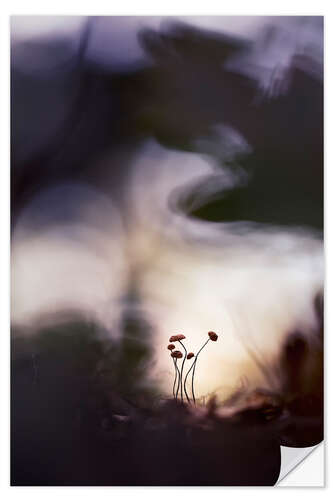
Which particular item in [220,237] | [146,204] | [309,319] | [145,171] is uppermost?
[145,171]

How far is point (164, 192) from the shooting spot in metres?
1.36

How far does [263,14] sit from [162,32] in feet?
1.13

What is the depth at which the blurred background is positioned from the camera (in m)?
Answer: 1.35

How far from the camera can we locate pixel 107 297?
4.43 ft

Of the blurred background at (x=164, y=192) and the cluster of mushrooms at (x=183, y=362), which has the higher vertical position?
the blurred background at (x=164, y=192)

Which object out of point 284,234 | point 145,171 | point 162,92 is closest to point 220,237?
point 284,234

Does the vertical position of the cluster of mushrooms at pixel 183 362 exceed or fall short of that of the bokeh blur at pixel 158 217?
it falls short

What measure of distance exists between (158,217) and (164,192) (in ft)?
0.28

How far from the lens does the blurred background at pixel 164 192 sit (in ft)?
4.42

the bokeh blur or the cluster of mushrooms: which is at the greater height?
the bokeh blur

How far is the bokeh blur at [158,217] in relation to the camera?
1.34 meters

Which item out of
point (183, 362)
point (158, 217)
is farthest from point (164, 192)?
point (183, 362)

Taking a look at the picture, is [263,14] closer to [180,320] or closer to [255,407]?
[180,320]

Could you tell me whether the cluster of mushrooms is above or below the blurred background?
below
